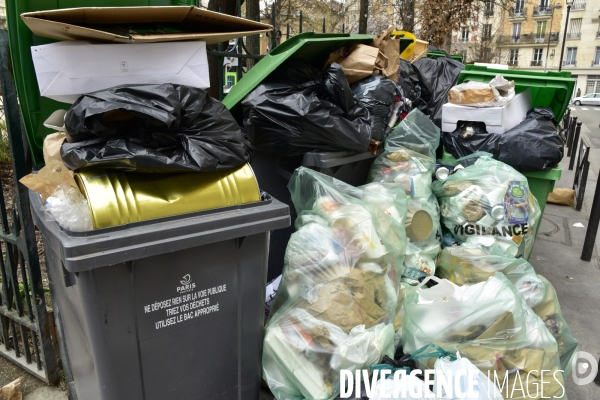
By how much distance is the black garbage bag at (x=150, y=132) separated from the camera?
148cm

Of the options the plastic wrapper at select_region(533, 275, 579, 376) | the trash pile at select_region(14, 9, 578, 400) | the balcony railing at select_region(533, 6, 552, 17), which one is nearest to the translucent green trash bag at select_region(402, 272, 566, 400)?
the trash pile at select_region(14, 9, 578, 400)

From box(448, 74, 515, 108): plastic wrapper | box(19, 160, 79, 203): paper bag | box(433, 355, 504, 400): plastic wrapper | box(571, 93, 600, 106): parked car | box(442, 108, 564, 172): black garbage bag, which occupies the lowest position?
box(571, 93, 600, 106): parked car

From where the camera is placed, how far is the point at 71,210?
4.84 ft

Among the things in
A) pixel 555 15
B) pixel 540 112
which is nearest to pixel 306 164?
pixel 540 112

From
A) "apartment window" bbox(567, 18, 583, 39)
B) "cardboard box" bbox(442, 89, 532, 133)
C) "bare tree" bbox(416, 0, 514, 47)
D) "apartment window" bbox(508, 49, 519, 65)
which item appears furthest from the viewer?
"apartment window" bbox(508, 49, 519, 65)

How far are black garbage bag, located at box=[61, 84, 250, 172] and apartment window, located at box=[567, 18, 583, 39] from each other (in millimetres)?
51683

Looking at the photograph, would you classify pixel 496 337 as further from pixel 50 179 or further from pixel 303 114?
pixel 50 179

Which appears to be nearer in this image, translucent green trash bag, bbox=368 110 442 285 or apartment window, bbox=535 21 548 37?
translucent green trash bag, bbox=368 110 442 285

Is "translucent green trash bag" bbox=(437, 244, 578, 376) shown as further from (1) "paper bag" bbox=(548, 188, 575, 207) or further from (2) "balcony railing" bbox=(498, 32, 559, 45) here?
(2) "balcony railing" bbox=(498, 32, 559, 45)

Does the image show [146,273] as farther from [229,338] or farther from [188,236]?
[229,338]

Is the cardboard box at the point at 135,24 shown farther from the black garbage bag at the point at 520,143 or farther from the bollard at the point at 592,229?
the bollard at the point at 592,229

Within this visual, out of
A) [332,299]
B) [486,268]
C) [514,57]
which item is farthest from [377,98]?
[514,57]

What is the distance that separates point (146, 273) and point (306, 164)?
1.23 meters

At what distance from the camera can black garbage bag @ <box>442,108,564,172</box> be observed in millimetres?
3025
